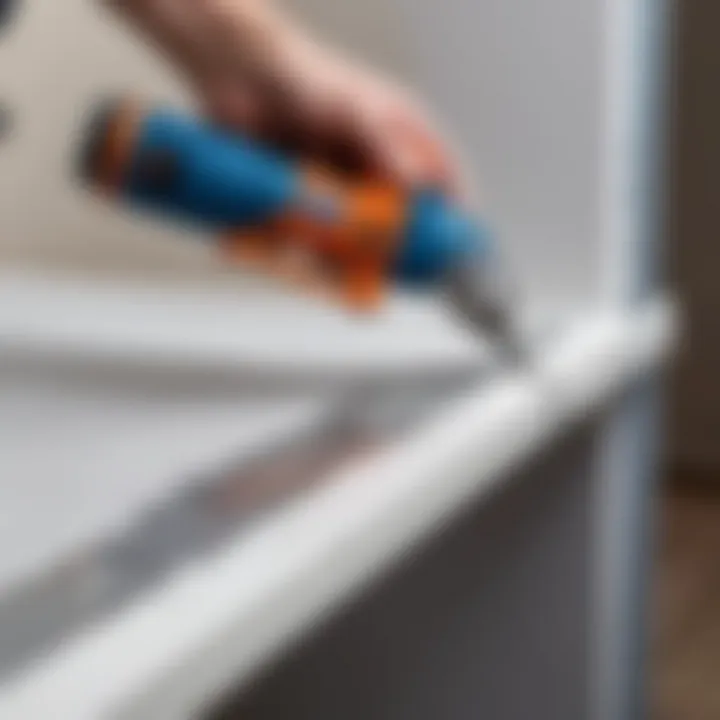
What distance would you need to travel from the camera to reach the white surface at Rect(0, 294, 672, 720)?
238mm

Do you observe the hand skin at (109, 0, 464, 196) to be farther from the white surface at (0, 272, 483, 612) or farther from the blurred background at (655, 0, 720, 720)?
the blurred background at (655, 0, 720, 720)

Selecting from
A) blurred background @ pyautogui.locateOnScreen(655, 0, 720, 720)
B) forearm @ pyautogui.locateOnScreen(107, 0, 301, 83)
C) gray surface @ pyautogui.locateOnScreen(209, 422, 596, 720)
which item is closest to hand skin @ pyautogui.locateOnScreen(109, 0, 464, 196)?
forearm @ pyautogui.locateOnScreen(107, 0, 301, 83)

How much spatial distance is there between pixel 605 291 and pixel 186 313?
0.19 metres

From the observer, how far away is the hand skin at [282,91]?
407 mm

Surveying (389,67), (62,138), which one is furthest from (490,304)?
(62,138)

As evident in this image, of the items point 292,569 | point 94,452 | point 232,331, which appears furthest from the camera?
point 232,331

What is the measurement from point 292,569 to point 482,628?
1.10 feet

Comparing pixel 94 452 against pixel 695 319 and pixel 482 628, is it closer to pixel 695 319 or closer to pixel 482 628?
pixel 482 628

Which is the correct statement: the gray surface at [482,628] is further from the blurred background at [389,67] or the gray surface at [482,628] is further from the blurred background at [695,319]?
the blurred background at [695,319]

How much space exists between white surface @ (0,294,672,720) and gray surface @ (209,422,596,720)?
0.10 m

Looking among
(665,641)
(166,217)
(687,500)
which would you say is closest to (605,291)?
(166,217)

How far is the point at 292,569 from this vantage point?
30 centimetres

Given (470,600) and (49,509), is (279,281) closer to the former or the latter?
(470,600)

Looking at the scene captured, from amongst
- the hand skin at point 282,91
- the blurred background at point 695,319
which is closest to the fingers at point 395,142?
the hand skin at point 282,91
